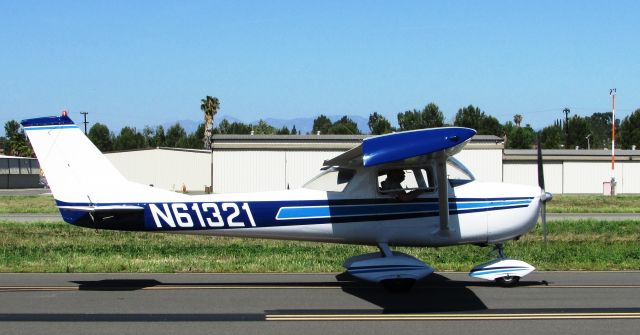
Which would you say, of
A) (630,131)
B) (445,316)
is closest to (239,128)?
(630,131)

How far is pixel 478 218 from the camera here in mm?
10508

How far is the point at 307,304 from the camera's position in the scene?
9086mm

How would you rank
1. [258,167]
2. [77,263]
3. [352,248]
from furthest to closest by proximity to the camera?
[258,167] < [352,248] < [77,263]

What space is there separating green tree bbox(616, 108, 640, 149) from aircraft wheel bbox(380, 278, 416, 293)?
281 ft

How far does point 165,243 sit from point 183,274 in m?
5.19

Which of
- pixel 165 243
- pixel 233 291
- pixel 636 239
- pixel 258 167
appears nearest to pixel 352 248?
pixel 165 243

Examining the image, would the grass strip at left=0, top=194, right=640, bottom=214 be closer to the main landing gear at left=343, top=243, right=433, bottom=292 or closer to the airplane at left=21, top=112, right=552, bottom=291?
the airplane at left=21, top=112, right=552, bottom=291

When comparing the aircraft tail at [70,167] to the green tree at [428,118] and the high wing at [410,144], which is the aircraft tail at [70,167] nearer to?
the high wing at [410,144]

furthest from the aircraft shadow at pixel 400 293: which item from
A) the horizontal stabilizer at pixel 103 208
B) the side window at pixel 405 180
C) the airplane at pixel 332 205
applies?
the side window at pixel 405 180

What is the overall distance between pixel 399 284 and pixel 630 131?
87.9 metres

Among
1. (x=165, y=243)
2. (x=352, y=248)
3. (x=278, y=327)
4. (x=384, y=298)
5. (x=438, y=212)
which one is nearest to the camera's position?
(x=278, y=327)

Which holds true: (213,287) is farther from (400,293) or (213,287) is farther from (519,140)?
(519,140)

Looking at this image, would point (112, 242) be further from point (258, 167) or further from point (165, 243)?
point (258, 167)

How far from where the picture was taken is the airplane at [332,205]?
10.2m
